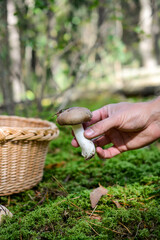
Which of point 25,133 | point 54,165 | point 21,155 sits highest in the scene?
point 25,133

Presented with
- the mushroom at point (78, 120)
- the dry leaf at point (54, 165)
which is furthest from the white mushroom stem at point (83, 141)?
the dry leaf at point (54, 165)

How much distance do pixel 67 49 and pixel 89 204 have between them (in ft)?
11.5

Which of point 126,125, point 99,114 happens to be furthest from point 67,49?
point 126,125

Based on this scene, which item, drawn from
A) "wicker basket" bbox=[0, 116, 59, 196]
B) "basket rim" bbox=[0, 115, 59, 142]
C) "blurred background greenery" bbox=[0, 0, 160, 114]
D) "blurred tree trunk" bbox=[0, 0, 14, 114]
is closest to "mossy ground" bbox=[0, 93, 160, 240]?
"wicker basket" bbox=[0, 116, 59, 196]

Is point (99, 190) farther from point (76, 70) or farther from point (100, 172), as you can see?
point (76, 70)

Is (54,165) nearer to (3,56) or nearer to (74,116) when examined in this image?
(74,116)

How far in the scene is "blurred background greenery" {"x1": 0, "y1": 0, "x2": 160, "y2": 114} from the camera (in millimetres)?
4207

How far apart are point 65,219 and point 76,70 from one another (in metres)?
3.80

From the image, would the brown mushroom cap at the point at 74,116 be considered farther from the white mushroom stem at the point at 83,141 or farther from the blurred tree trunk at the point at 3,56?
the blurred tree trunk at the point at 3,56

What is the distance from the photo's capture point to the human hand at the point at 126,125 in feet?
5.35

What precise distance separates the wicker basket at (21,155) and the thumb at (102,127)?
1.77 ft

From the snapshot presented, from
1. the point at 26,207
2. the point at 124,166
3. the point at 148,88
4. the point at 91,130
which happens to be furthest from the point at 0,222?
the point at 148,88

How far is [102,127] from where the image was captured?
1.59m

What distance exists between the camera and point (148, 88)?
7.42m
